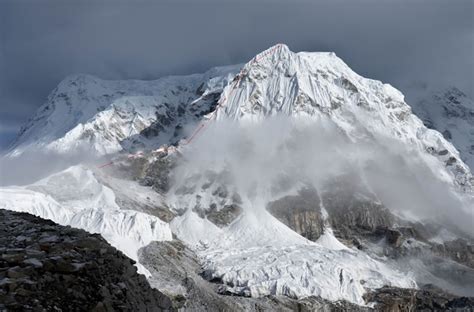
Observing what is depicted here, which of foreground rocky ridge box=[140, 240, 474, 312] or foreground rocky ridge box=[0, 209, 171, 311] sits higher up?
foreground rocky ridge box=[140, 240, 474, 312]

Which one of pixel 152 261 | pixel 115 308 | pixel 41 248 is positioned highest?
pixel 152 261

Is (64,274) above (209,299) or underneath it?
underneath

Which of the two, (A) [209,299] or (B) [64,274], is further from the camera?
(A) [209,299]

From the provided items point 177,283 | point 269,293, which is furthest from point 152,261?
point 269,293

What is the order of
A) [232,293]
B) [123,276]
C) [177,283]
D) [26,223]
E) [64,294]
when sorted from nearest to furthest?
[64,294] < [123,276] < [26,223] < [177,283] < [232,293]

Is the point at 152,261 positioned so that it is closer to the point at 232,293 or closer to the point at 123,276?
the point at 232,293

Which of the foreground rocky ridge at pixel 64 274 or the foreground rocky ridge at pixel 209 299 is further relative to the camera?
the foreground rocky ridge at pixel 209 299

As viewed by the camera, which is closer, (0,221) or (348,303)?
(0,221)

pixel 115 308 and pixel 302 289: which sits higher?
pixel 302 289
